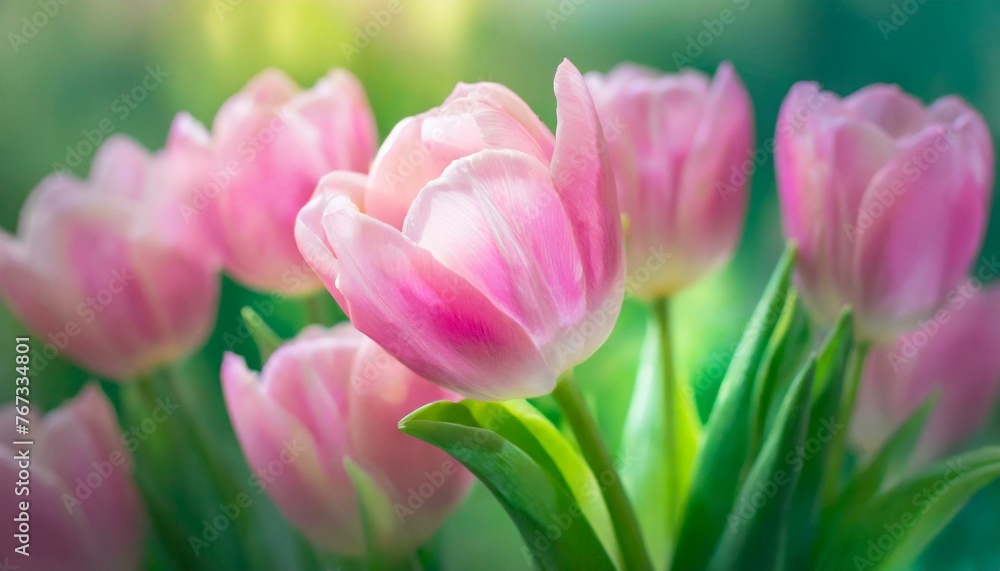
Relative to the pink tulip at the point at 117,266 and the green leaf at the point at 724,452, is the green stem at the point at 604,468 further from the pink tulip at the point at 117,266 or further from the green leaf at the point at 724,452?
the pink tulip at the point at 117,266

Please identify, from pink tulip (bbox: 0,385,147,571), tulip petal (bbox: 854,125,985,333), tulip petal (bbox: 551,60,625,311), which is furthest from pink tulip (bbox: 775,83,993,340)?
pink tulip (bbox: 0,385,147,571)

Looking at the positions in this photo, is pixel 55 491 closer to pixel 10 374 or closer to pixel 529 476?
pixel 10 374

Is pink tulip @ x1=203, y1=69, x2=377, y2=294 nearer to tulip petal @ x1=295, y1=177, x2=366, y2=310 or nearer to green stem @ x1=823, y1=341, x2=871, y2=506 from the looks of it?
tulip petal @ x1=295, y1=177, x2=366, y2=310

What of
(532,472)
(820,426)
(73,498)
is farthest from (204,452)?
(820,426)

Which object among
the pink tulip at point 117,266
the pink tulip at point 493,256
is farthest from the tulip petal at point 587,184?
the pink tulip at point 117,266

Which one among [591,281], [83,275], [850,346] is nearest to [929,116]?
[850,346]
